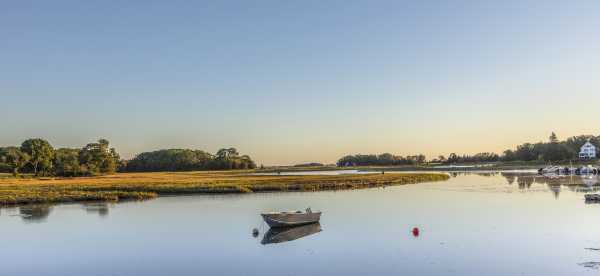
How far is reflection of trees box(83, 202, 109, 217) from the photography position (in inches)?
1703

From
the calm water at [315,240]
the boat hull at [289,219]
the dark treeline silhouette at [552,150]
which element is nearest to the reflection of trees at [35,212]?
the calm water at [315,240]

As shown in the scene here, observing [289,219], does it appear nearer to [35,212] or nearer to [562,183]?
[35,212]

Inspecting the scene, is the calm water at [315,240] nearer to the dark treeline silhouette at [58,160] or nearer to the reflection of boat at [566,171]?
the reflection of boat at [566,171]

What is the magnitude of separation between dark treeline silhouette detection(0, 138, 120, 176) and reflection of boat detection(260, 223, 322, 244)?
3519 inches

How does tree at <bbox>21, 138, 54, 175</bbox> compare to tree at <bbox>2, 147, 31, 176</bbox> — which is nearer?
tree at <bbox>2, 147, 31, 176</bbox>

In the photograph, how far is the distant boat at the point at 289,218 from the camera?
32531 millimetres

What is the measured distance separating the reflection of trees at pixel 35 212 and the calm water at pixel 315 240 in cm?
11

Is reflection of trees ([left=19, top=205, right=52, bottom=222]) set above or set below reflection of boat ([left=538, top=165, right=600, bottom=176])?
below

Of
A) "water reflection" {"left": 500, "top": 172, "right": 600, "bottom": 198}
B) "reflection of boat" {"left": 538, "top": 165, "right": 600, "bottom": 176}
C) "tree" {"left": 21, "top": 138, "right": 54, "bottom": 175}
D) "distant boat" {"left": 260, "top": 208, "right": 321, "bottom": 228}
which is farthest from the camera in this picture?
"tree" {"left": 21, "top": 138, "right": 54, "bottom": 175}

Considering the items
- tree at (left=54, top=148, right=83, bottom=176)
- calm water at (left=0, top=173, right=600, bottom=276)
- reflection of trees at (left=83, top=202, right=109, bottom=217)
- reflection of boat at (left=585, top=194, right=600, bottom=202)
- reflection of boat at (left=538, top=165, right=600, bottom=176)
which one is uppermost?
tree at (left=54, top=148, right=83, bottom=176)

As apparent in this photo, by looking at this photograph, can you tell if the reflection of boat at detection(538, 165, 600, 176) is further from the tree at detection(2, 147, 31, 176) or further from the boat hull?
the tree at detection(2, 147, 31, 176)

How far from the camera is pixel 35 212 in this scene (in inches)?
1727

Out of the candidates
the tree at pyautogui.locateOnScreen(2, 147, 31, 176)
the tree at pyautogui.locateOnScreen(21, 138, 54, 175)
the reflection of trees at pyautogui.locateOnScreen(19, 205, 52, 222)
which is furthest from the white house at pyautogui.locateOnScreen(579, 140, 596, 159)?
the tree at pyautogui.locateOnScreen(2, 147, 31, 176)

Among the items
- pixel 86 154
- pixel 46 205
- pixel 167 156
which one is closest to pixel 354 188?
pixel 46 205
